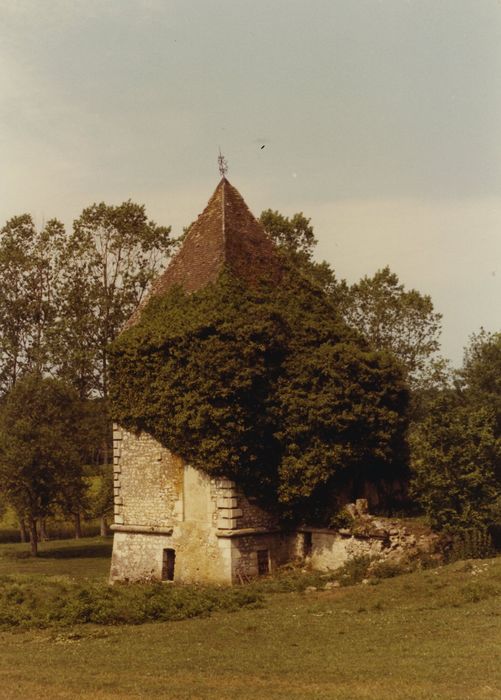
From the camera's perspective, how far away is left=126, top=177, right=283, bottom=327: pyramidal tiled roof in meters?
24.2

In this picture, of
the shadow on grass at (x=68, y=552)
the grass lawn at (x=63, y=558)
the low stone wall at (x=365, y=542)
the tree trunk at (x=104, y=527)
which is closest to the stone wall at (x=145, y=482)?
the grass lawn at (x=63, y=558)

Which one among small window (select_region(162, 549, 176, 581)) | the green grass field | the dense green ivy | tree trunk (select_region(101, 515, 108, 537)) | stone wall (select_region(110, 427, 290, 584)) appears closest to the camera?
the green grass field

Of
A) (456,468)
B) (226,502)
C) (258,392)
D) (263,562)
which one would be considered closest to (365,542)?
(263,562)

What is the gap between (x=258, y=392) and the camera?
885 inches

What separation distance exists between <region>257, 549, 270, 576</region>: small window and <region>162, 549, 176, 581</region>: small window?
102 inches

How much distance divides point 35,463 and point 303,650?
22043 mm

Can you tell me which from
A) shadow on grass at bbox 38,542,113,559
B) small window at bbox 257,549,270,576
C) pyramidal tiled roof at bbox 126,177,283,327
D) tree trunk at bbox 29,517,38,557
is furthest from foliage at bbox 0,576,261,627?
tree trunk at bbox 29,517,38,557

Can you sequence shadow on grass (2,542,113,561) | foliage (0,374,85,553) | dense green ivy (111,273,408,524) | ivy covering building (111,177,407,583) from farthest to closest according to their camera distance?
foliage (0,374,85,553), shadow on grass (2,542,113,561), ivy covering building (111,177,407,583), dense green ivy (111,273,408,524)

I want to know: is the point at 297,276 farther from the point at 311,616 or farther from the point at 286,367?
the point at 311,616

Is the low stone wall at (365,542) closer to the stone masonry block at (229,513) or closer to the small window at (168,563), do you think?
the stone masonry block at (229,513)

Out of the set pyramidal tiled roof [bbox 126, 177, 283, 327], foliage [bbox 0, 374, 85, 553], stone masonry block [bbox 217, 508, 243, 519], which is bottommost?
stone masonry block [bbox 217, 508, 243, 519]

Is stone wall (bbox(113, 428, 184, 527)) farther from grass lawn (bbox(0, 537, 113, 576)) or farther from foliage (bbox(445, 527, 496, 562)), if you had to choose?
foliage (bbox(445, 527, 496, 562))

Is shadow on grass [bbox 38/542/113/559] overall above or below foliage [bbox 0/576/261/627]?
above

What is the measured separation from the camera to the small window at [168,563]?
2336 centimetres
